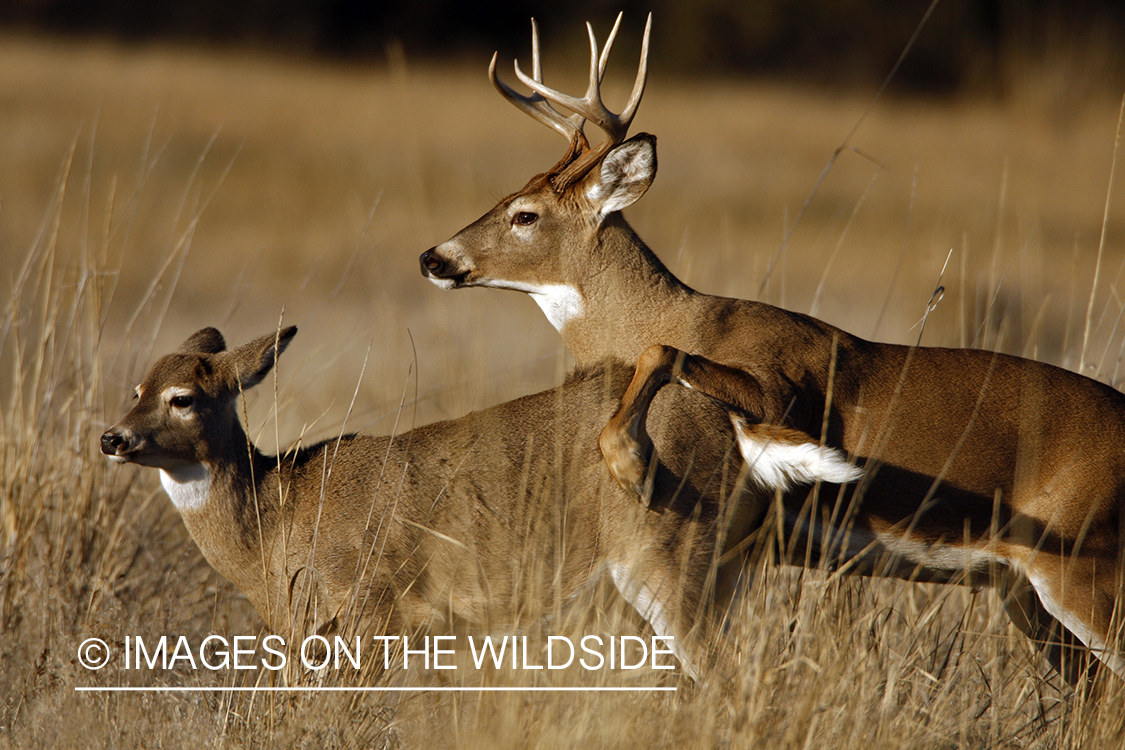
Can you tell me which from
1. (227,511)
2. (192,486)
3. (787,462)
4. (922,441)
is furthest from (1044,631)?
(192,486)

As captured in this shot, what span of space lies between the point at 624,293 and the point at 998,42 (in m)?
26.6

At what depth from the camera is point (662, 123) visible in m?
24.0

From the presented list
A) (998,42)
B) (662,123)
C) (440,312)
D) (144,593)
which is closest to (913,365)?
(144,593)

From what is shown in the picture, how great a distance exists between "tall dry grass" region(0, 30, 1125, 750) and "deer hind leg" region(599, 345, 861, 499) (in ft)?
1.54

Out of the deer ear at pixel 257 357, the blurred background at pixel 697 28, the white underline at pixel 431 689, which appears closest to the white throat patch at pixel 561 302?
the deer ear at pixel 257 357

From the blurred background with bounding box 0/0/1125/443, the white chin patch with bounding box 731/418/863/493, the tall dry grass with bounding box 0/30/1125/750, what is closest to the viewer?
the tall dry grass with bounding box 0/30/1125/750

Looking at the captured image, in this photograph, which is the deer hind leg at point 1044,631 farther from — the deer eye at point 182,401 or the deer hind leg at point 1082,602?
the deer eye at point 182,401

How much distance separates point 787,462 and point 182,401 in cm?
236

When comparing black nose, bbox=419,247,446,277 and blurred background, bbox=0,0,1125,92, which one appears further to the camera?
blurred background, bbox=0,0,1125,92

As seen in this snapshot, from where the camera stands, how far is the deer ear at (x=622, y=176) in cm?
600

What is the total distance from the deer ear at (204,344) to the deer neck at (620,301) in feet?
4.99

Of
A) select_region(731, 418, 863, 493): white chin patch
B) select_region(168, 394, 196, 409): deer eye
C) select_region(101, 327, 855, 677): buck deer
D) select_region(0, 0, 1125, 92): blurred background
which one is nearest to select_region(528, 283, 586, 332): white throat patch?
select_region(101, 327, 855, 677): buck deer

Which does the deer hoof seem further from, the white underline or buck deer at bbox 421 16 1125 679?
the white underline

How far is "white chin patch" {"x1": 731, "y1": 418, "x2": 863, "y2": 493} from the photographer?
16.2 feet
